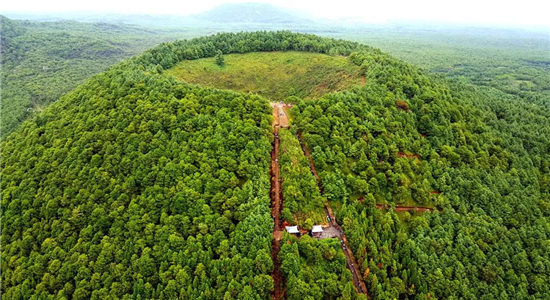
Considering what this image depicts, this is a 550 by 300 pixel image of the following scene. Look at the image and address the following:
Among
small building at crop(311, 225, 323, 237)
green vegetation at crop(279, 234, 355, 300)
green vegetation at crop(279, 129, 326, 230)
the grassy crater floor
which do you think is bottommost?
green vegetation at crop(279, 234, 355, 300)

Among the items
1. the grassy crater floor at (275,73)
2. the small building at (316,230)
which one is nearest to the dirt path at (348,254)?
the small building at (316,230)

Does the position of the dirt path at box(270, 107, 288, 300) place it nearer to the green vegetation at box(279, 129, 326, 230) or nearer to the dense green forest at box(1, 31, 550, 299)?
the green vegetation at box(279, 129, 326, 230)

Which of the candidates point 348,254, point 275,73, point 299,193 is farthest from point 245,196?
point 275,73

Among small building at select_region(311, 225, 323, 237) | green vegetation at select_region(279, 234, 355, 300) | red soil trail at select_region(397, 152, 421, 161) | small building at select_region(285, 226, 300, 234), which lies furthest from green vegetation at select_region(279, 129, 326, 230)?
red soil trail at select_region(397, 152, 421, 161)

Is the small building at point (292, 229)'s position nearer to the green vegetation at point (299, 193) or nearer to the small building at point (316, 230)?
the green vegetation at point (299, 193)

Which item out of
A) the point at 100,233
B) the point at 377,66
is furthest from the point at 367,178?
the point at 100,233
